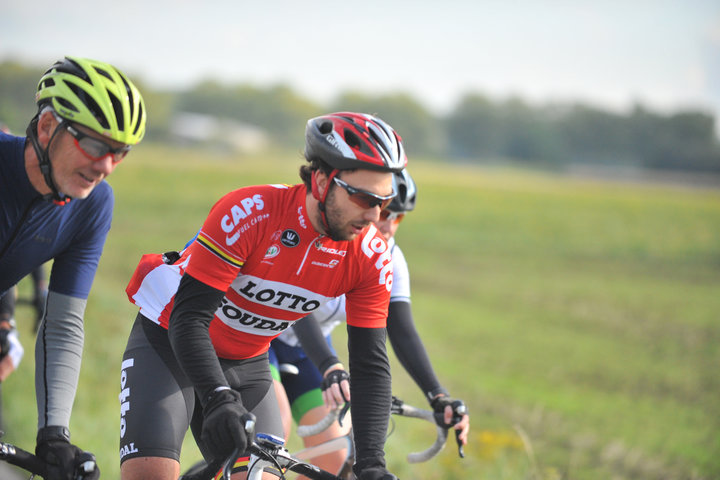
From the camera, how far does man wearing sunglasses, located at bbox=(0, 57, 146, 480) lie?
3.13 metres

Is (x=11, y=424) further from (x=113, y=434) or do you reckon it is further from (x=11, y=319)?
(x=11, y=319)

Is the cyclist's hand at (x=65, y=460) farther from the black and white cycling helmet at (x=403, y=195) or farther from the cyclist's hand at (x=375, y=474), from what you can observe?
the black and white cycling helmet at (x=403, y=195)

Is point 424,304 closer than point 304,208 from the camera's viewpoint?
No

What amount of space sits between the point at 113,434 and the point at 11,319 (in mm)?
3377

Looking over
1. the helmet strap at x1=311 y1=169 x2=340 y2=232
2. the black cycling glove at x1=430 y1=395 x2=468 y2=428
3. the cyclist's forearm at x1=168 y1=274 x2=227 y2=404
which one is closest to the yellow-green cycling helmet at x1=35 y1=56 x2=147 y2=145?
the cyclist's forearm at x1=168 y1=274 x2=227 y2=404

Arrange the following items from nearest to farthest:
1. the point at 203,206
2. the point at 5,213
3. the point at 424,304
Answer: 1. the point at 5,213
2. the point at 424,304
3. the point at 203,206

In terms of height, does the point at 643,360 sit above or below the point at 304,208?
below

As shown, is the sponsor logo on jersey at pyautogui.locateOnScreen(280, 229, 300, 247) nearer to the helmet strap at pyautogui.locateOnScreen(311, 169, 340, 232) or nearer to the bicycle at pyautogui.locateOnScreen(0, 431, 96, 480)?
the helmet strap at pyautogui.locateOnScreen(311, 169, 340, 232)

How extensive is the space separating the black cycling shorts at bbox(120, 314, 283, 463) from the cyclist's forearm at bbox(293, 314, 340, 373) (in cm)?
47

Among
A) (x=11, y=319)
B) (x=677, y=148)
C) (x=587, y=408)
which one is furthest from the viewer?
(x=677, y=148)

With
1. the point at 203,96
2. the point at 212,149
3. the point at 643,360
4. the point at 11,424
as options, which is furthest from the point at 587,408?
the point at 203,96

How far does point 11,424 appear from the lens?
862 centimetres

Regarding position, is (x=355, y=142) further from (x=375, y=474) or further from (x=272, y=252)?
(x=375, y=474)

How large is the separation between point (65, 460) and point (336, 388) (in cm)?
159
